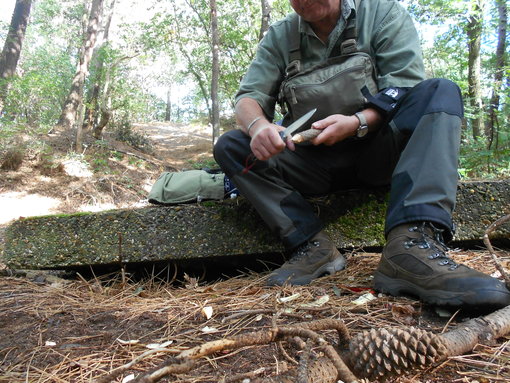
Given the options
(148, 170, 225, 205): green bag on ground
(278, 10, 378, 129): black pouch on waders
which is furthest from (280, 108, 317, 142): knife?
(148, 170, 225, 205): green bag on ground

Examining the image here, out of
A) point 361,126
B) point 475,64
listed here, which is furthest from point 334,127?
point 475,64

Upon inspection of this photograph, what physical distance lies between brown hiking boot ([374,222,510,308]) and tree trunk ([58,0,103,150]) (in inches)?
341

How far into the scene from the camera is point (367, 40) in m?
1.99

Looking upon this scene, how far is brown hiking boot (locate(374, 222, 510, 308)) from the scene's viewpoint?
1213 mm

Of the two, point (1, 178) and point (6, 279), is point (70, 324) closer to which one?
point (6, 279)

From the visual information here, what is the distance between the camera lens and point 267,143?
1763mm

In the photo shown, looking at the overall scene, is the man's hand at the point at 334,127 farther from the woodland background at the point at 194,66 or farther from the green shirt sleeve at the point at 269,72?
the woodland background at the point at 194,66

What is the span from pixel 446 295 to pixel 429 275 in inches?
4.3

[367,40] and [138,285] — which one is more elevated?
[367,40]

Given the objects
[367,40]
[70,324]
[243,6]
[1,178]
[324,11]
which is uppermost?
[243,6]

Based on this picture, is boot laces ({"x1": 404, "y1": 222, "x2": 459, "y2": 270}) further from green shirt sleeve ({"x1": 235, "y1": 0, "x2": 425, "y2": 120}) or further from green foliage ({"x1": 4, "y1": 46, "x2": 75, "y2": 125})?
green foliage ({"x1": 4, "y1": 46, "x2": 75, "y2": 125})


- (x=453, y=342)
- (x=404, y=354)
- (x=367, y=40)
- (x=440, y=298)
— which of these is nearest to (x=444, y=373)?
(x=453, y=342)

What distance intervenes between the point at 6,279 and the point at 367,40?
8.41ft

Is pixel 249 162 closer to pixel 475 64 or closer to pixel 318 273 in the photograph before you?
pixel 318 273
